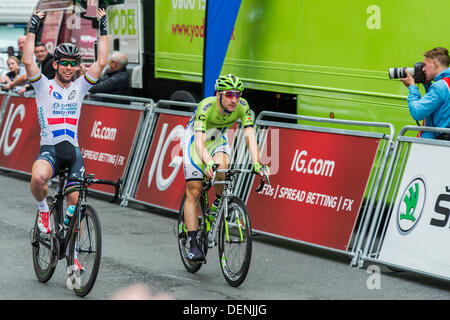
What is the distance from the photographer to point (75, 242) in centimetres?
705

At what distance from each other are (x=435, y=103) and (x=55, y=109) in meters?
3.67

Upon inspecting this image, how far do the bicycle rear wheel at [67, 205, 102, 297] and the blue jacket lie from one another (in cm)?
347

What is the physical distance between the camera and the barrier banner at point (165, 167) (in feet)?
36.6

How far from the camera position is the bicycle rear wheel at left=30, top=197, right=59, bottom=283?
733 cm

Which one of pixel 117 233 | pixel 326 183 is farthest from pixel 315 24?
pixel 117 233

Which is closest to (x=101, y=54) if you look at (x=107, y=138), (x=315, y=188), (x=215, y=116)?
(x=215, y=116)

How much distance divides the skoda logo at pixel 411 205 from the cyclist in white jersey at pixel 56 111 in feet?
10.1

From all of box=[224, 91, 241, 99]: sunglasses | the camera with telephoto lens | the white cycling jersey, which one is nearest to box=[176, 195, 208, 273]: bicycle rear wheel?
box=[224, 91, 241, 99]: sunglasses

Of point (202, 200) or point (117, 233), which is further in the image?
point (117, 233)

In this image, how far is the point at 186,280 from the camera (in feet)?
25.3

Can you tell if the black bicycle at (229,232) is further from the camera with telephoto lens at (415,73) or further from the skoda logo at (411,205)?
the camera with telephoto lens at (415,73)

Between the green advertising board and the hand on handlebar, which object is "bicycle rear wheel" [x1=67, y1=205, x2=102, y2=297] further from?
the green advertising board
